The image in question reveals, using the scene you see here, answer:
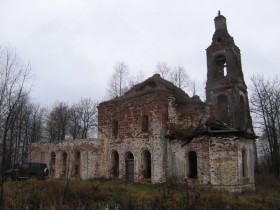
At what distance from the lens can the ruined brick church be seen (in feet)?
62.5

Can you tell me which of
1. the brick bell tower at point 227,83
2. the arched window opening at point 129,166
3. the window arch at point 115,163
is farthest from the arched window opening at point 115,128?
the brick bell tower at point 227,83

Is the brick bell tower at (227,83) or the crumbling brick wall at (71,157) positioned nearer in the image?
the crumbling brick wall at (71,157)

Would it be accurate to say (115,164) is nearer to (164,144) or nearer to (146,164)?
(146,164)

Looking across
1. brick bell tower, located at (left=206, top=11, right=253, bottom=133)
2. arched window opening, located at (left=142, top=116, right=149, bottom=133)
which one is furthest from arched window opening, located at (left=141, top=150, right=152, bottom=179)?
brick bell tower, located at (left=206, top=11, right=253, bottom=133)

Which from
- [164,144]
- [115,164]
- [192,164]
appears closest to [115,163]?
[115,164]

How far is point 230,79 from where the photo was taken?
96.4ft

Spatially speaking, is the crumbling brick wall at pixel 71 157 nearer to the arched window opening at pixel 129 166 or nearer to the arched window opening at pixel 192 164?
the arched window opening at pixel 129 166

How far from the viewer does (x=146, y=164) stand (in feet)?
73.4

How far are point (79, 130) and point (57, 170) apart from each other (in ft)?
65.3

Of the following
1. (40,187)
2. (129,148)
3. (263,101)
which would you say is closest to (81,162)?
(129,148)

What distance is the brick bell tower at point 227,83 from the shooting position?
96.4 feet

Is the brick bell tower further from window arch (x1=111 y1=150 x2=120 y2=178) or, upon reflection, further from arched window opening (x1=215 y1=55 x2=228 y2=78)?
window arch (x1=111 y1=150 x2=120 y2=178)

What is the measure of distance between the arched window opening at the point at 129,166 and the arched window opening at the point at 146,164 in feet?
3.71

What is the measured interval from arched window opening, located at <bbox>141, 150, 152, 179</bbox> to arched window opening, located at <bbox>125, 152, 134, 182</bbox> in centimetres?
113
